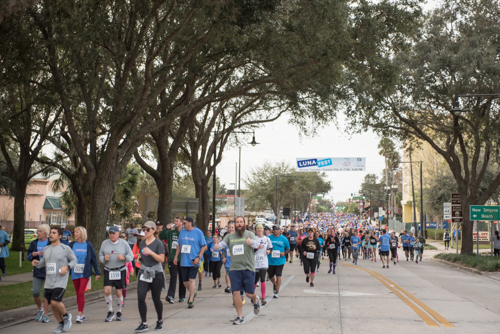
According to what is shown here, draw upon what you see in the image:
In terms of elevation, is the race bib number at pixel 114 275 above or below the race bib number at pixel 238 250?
below

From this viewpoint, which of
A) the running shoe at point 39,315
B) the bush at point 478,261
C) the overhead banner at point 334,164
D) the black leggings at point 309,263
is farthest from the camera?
the overhead banner at point 334,164

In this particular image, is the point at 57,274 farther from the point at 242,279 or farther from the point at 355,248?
the point at 355,248

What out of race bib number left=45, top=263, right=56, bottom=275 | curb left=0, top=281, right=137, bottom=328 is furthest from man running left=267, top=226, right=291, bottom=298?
race bib number left=45, top=263, right=56, bottom=275

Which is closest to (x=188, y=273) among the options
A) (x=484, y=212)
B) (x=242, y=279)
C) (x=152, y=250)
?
(x=242, y=279)

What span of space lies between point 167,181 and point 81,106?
576 centimetres

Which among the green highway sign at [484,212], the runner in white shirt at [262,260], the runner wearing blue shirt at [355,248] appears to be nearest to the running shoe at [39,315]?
the runner in white shirt at [262,260]

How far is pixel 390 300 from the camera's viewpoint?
13047mm

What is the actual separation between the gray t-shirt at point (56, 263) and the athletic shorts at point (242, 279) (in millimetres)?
2627

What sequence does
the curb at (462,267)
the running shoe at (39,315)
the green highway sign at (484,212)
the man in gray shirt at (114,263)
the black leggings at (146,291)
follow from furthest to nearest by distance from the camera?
the green highway sign at (484,212), the curb at (462,267), the running shoe at (39,315), the man in gray shirt at (114,263), the black leggings at (146,291)

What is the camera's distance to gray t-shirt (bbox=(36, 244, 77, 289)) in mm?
9094

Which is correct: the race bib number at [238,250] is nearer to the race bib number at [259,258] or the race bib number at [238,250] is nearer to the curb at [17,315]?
the race bib number at [259,258]

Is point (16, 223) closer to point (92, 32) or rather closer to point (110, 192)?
point (110, 192)

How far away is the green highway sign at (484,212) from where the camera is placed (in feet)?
92.5

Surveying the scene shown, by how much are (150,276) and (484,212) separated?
23632mm
